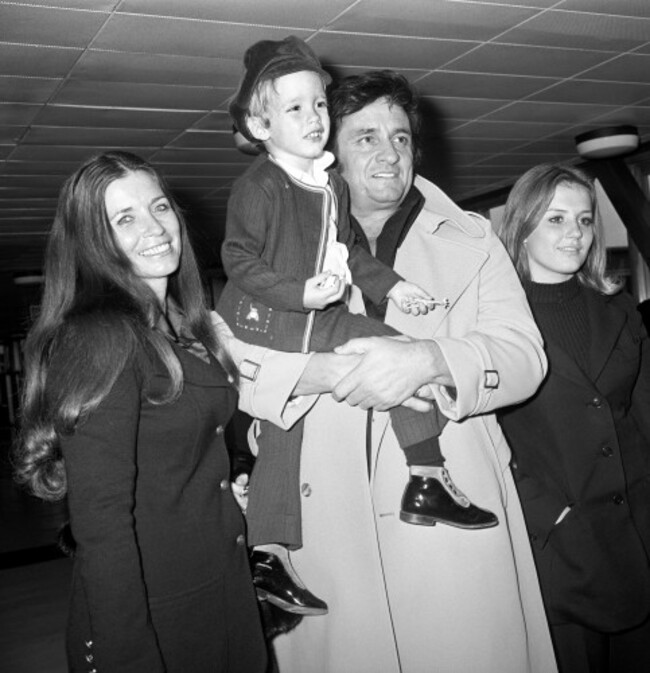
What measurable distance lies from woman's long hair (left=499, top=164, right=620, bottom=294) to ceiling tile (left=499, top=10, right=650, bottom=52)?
250cm

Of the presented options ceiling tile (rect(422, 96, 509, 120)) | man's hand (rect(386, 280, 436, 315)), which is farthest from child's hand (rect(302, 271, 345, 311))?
ceiling tile (rect(422, 96, 509, 120))

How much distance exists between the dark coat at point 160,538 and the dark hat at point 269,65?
0.59 meters

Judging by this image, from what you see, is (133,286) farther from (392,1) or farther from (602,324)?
(392,1)

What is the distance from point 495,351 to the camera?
176 cm

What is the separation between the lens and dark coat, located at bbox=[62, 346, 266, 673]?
4.76ft

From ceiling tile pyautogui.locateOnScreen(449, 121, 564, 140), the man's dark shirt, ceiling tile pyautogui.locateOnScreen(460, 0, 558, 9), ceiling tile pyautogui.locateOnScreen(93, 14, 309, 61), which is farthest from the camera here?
ceiling tile pyautogui.locateOnScreen(449, 121, 564, 140)

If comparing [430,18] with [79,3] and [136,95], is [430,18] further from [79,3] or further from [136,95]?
[136,95]

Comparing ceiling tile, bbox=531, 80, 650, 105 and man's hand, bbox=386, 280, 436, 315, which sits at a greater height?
ceiling tile, bbox=531, 80, 650, 105

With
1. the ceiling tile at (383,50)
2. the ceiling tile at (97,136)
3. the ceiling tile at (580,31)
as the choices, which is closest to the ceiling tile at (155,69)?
the ceiling tile at (383,50)

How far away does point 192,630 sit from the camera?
63.6 inches

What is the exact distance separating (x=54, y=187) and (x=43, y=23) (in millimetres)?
4305

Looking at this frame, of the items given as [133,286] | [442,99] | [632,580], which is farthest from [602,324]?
[442,99]

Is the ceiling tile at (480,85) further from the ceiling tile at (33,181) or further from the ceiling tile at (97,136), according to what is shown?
the ceiling tile at (33,181)

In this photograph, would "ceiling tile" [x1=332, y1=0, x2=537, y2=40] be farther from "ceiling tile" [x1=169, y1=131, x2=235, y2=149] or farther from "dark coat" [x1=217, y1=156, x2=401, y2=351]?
"dark coat" [x1=217, y1=156, x2=401, y2=351]
